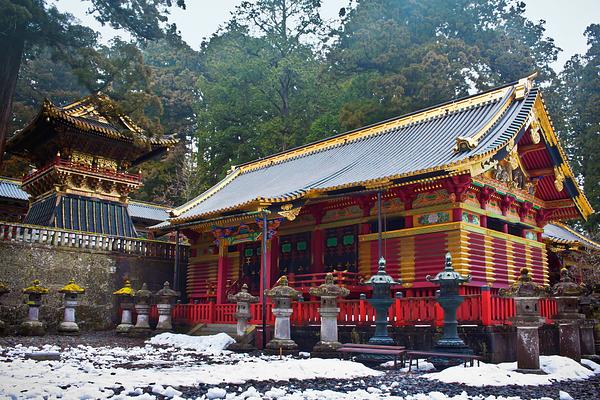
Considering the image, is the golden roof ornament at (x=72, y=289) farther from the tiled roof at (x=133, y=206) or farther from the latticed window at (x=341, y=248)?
the tiled roof at (x=133, y=206)

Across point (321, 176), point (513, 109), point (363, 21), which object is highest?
point (363, 21)

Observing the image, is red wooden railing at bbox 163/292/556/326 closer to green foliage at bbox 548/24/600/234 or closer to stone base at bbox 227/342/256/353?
stone base at bbox 227/342/256/353

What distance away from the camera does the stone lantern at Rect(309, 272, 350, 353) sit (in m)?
13.3

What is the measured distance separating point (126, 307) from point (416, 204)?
36.9 ft

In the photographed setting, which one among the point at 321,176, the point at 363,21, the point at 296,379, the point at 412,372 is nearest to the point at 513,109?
the point at 321,176

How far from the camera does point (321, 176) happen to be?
20016 mm

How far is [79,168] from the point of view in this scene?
26.8 m

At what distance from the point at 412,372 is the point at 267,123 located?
31.5 metres

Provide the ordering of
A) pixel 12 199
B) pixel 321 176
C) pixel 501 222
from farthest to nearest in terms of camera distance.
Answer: pixel 12 199
pixel 321 176
pixel 501 222

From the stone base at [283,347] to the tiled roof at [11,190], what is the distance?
78.9 feet

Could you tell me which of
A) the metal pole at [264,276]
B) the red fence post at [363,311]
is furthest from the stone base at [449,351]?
the metal pole at [264,276]

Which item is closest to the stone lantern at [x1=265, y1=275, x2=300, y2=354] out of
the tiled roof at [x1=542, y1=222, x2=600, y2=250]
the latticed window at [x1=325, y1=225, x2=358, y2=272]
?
the latticed window at [x1=325, y1=225, x2=358, y2=272]

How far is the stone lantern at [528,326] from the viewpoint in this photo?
10828 millimetres

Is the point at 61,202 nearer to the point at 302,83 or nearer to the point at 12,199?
the point at 12,199
